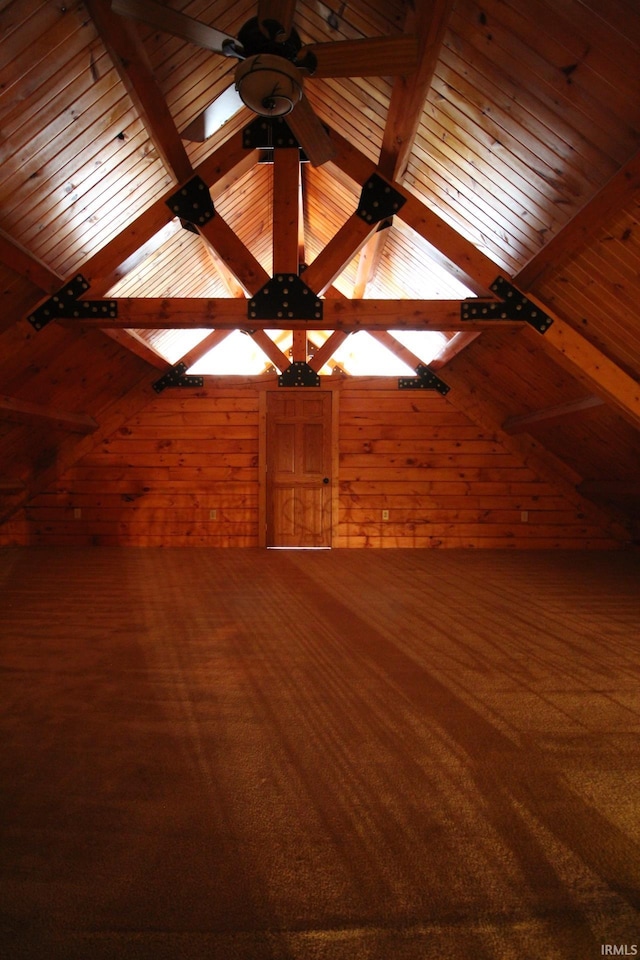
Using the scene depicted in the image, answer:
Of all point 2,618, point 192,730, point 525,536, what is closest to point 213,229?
point 2,618

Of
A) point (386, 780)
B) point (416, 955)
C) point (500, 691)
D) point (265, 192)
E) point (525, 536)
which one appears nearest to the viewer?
point (416, 955)

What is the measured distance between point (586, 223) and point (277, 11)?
2.01 metres

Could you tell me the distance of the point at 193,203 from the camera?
12.9 feet

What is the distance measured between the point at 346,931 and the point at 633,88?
3301 mm

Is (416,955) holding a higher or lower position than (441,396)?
lower

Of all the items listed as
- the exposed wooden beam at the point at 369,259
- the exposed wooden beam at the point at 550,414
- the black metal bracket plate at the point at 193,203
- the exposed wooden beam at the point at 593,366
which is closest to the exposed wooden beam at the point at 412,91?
the exposed wooden beam at the point at 369,259

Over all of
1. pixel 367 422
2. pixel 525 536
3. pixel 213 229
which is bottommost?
pixel 525 536

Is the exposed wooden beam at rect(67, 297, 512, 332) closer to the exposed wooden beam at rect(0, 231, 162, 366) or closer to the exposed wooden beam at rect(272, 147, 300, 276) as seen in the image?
the exposed wooden beam at rect(0, 231, 162, 366)

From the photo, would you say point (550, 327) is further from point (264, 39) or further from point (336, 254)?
point (264, 39)

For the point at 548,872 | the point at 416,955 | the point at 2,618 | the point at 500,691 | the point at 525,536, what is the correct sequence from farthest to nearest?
1. the point at 525,536
2. the point at 2,618
3. the point at 500,691
4. the point at 548,872
5. the point at 416,955

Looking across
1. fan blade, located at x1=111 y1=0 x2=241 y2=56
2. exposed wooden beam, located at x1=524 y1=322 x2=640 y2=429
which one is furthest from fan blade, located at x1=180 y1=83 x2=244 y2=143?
exposed wooden beam, located at x1=524 y1=322 x2=640 y2=429

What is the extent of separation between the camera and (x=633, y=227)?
2.94 metres

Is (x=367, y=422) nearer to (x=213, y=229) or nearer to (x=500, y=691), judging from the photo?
(x=213, y=229)

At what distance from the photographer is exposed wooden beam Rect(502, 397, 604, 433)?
4.71 meters
